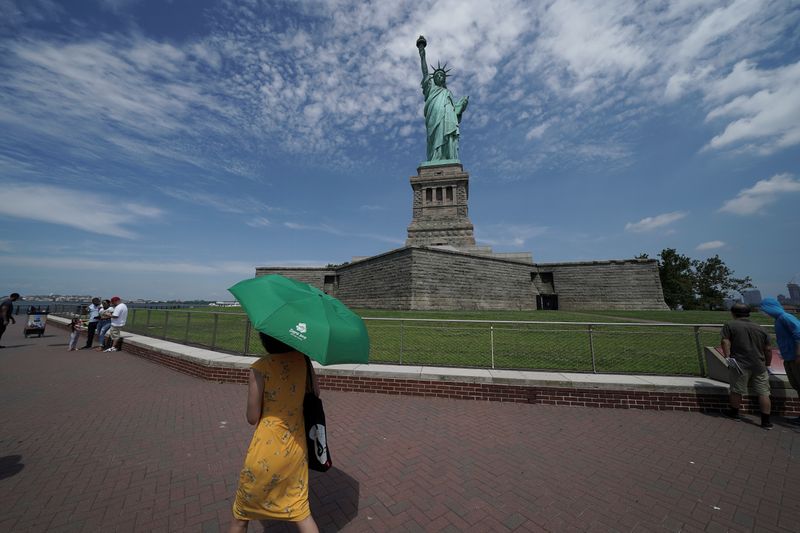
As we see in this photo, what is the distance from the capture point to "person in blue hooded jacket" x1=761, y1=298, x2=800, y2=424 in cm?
486

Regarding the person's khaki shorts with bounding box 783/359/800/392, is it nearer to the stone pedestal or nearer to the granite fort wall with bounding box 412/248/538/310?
the granite fort wall with bounding box 412/248/538/310

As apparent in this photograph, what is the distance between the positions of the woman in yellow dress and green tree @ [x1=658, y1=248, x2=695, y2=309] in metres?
54.0

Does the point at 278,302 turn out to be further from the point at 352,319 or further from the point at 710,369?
the point at 710,369

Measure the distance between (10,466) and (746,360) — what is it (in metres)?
10.1

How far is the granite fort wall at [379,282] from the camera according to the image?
85.3 ft

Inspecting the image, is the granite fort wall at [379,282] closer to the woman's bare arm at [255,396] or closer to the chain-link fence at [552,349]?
the chain-link fence at [552,349]

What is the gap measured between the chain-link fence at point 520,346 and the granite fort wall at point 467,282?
12244 mm

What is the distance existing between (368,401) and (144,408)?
3.99m

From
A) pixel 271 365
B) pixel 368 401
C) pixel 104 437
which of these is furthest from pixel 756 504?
pixel 104 437

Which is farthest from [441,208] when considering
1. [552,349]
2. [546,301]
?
[552,349]

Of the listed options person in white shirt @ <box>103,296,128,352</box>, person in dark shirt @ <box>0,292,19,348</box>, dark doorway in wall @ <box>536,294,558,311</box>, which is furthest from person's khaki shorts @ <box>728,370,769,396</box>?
dark doorway in wall @ <box>536,294,558,311</box>

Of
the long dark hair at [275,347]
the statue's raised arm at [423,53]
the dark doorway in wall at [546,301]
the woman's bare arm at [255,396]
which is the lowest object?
the woman's bare arm at [255,396]

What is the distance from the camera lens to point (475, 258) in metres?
29.6

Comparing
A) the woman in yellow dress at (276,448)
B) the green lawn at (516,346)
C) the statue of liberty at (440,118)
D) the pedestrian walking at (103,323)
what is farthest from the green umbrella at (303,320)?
the statue of liberty at (440,118)
